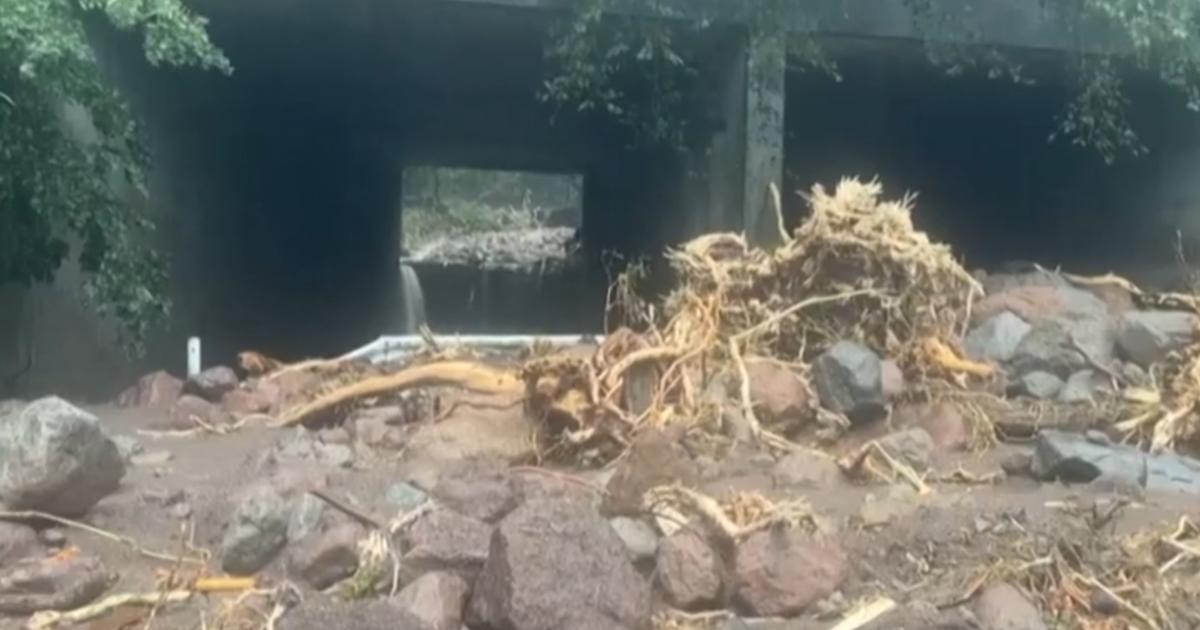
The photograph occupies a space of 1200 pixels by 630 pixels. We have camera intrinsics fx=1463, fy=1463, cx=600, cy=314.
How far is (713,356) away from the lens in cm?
634

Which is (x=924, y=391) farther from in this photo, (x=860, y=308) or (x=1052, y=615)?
(x=1052, y=615)

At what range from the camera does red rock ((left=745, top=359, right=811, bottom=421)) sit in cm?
604

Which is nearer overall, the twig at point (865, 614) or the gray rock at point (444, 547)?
the twig at point (865, 614)

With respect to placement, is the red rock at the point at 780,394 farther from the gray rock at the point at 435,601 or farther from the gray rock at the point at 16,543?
the gray rock at the point at 16,543

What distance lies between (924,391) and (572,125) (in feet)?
24.2

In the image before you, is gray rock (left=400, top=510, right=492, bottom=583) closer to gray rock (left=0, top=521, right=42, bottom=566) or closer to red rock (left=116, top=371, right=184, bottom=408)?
gray rock (left=0, top=521, right=42, bottom=566)

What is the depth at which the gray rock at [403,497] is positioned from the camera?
448 centimetres

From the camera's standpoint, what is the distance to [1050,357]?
680 cm

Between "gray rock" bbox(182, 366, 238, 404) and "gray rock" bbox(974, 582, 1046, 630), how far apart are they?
13.1 ft

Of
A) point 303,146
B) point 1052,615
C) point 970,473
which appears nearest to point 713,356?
point 970,473

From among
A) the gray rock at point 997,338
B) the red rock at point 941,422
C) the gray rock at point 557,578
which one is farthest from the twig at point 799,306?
the gray rock at point 557,578

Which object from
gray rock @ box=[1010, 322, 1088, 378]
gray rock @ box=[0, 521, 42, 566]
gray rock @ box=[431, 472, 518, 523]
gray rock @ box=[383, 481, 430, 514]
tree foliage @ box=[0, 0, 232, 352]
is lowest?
gray rock @ box=[0, 521, 42, 566]

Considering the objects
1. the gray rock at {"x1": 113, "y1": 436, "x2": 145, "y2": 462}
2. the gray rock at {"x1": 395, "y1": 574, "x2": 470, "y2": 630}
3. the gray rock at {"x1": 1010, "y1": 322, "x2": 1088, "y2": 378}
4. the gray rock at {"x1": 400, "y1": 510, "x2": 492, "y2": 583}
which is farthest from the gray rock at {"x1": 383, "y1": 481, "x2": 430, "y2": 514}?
the gray rock at {"x1": 1010, "y1": 322, "x2": 1088, "y2": 378}

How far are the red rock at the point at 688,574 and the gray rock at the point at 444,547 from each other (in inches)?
19.7
